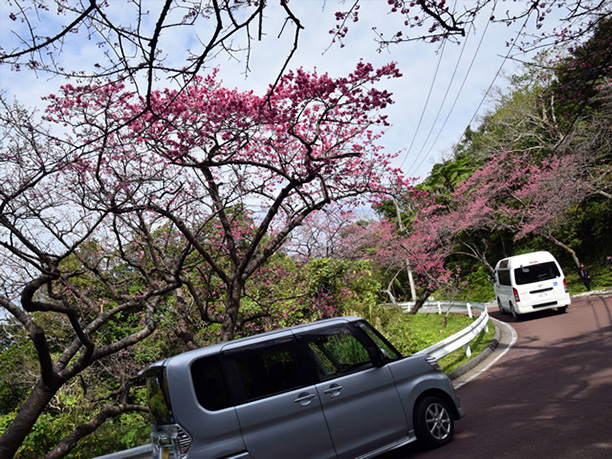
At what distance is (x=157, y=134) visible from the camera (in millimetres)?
9227

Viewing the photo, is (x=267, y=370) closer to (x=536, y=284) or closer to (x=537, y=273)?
(x=536, y=284)

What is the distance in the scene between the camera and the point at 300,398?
5.10m

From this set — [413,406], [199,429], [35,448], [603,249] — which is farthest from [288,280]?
[603,249]

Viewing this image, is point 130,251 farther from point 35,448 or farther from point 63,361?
point 63,361

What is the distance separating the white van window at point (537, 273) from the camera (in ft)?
53.6

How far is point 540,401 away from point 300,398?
12.2 feet

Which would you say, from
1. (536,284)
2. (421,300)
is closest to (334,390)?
(536,284)

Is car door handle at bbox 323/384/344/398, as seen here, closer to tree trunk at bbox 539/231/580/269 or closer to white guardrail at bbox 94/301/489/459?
white guardrail at bbox 94/301/489/459

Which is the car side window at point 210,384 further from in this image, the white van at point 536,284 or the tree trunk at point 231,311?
the white van at point 536,284

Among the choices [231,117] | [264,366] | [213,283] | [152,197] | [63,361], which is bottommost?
[264,366]

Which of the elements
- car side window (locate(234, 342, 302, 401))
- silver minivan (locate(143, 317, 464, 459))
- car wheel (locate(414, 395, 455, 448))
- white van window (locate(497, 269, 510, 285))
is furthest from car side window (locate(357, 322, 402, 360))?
white van window (locate(497, 269, 510, 285))

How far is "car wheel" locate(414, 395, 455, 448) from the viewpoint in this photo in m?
5.68

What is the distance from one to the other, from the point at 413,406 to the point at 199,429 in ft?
8.55

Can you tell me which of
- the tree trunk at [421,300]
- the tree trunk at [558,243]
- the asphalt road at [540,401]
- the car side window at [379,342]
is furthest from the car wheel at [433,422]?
the tree trunk at [558,243]
